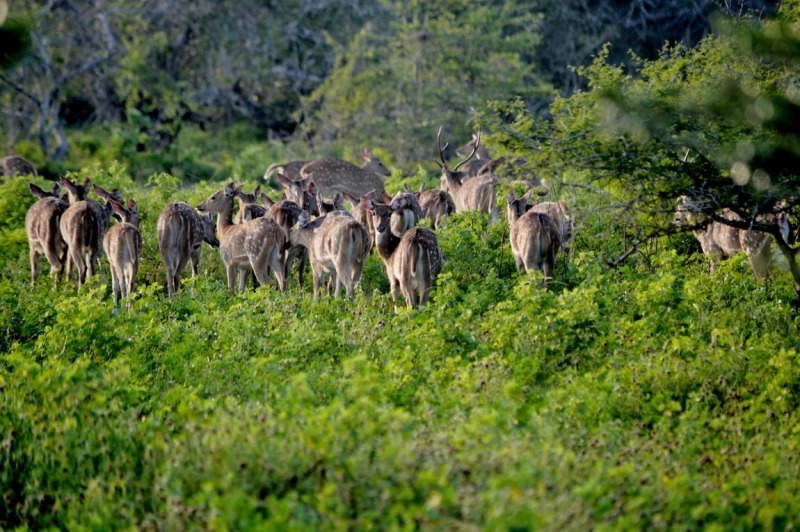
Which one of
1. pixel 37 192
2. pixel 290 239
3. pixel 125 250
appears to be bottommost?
pixel 290 239

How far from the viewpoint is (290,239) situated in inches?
437

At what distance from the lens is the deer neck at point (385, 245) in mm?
9906

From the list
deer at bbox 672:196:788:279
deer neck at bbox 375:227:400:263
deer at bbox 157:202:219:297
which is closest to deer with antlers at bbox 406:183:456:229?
deer neck at bbox 375:227:400:263

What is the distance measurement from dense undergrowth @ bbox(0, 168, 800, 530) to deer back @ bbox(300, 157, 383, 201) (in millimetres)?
7021

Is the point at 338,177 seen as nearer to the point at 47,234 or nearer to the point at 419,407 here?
the point at 47,234

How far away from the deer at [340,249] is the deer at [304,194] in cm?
210

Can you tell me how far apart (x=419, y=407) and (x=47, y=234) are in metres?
6.65

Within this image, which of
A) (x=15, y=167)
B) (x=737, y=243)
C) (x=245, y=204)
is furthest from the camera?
(x=15, y=167)

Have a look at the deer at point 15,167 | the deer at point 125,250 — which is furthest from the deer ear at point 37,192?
the deer at point 15,167

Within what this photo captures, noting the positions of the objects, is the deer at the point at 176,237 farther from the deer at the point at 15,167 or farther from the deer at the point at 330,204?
the deer at the point at 15,167

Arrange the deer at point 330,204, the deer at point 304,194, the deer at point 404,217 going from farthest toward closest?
the deer at point 304,194, the deer at point 330,204, the deer at point 404,217

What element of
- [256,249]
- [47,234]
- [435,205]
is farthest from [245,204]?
[435,205]

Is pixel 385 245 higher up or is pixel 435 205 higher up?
pixel 385 245

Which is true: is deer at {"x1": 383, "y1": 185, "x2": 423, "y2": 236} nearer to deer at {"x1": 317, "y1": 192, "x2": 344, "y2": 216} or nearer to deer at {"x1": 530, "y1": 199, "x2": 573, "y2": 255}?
deer at {"x1": 317, "y1": 192, "x2": 344, "y2": 216}
